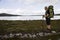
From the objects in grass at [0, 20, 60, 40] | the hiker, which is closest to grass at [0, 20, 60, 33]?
grass at [0, 20, 60, 40]

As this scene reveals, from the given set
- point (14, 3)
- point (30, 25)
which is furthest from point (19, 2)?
point (30, 25)

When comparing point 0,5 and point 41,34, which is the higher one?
point 0,5

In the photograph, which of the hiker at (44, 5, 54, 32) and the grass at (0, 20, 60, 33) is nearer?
the grass at (0, 20, 60, 33)

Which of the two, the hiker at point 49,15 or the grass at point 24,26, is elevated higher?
the hiker at point 49,15

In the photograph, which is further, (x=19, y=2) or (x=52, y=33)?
(x=52, y=33)

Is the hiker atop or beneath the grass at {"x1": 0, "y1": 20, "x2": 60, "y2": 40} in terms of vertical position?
atop

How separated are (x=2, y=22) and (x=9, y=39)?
3.46ft

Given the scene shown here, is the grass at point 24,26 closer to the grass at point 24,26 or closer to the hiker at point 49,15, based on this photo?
the grass at point 24,26

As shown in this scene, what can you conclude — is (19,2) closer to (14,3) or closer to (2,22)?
(14,3)

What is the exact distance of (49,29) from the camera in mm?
15461

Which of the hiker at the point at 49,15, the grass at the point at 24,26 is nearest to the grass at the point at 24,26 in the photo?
the grass at the point at 24,26

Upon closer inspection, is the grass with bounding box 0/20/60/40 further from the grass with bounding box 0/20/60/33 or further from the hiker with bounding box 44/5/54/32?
the hiker with bounding box 44/5/54/32

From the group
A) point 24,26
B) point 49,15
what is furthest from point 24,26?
point 49,15

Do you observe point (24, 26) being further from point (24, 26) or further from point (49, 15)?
point (49, 15)
